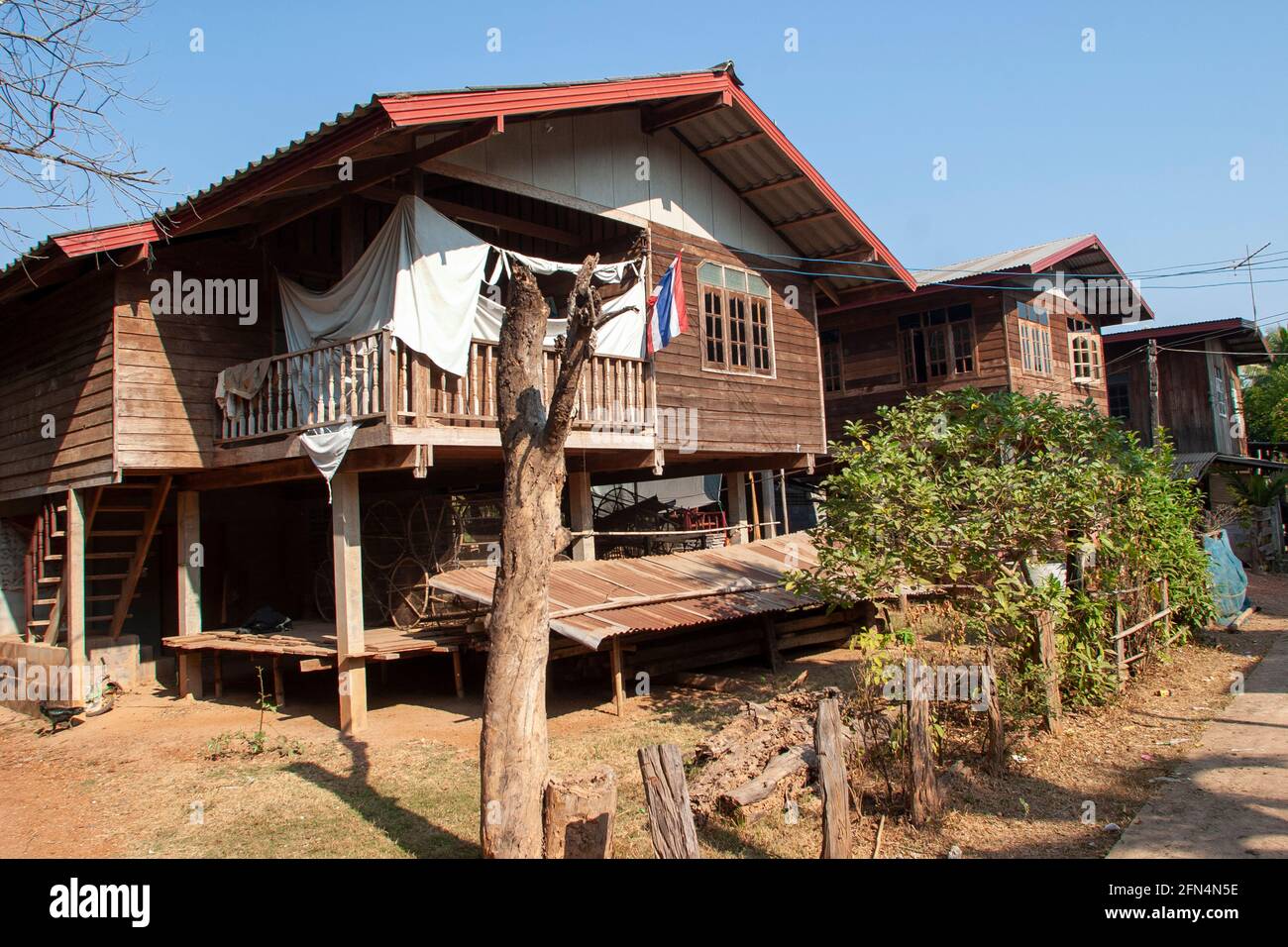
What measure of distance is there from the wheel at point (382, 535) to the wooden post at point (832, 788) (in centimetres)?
896

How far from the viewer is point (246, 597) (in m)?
16.8

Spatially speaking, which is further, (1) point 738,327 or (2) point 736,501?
(2) point 736,501

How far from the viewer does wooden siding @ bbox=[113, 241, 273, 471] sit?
37.2ft

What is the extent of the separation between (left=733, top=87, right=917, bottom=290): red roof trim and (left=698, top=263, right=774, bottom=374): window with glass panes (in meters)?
1.80

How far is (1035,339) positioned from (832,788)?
1883 cm

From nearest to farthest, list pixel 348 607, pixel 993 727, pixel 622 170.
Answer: pixel 993 727, pixel 348 607, pixel 622 170

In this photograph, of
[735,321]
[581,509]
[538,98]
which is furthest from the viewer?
[735,321]

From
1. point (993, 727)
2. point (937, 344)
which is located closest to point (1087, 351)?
point (937, 344)

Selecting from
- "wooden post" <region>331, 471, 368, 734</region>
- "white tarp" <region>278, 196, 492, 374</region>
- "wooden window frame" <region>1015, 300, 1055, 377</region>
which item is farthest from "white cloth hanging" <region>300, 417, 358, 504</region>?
"wooden window frame" <region>1015, 300, 1055, 377</region>

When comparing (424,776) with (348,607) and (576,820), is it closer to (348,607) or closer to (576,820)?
(348,607)

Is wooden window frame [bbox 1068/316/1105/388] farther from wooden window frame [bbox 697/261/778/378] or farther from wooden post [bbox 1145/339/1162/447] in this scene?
wooden window frame [bbox 697/261/778/378]

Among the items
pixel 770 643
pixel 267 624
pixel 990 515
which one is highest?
pixel 990 515

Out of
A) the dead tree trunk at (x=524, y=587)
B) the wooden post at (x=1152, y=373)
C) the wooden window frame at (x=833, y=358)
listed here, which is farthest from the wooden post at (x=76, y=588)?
the wooden post at (x=1152, y=373)

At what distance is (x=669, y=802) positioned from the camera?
506 centimetres
